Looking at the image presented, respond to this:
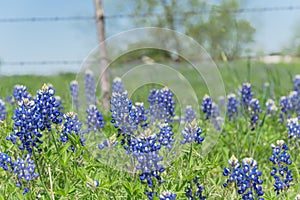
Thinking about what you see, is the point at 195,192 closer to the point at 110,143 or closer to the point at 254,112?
the point at 110,143

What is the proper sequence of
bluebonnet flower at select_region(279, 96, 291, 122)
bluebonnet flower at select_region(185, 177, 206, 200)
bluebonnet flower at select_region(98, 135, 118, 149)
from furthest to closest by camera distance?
bluebonnet flower at select_region(279, 96, 291, 122)
bluebonnet flower at select_region(98, 135, 118, 149)
bluebonnet flower at select_region(185, 177, 206, 200)

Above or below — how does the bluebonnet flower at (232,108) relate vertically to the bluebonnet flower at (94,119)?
above

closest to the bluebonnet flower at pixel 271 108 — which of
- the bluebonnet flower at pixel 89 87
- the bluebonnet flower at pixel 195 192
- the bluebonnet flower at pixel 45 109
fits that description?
the bluebonnet flower at pixel 89 87

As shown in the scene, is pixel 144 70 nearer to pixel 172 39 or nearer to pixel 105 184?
pixel 105 184

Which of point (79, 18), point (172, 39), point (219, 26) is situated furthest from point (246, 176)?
point (172, 39)

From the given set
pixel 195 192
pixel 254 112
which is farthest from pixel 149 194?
pixel 254 112

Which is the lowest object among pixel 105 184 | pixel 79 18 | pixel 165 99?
pixel 105 184

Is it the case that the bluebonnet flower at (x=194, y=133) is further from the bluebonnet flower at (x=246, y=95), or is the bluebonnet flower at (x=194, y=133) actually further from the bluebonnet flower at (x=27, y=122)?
the bluebonnet flower at (x=246, y=95)

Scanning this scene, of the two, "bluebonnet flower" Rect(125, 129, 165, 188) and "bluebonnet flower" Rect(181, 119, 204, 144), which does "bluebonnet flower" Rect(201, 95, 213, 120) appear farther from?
"bluebonnet flower" Rect(125, 129, 165, 188)

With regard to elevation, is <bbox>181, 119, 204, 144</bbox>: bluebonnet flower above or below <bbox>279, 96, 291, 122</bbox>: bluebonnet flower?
below

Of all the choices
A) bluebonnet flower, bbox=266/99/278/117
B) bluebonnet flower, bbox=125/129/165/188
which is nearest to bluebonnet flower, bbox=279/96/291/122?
bluebonnet flower, bbox=266/99/278/117

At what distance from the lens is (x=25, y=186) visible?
2.86 metres

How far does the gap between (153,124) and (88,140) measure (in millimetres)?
559

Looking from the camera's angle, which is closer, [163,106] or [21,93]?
[21,93]
